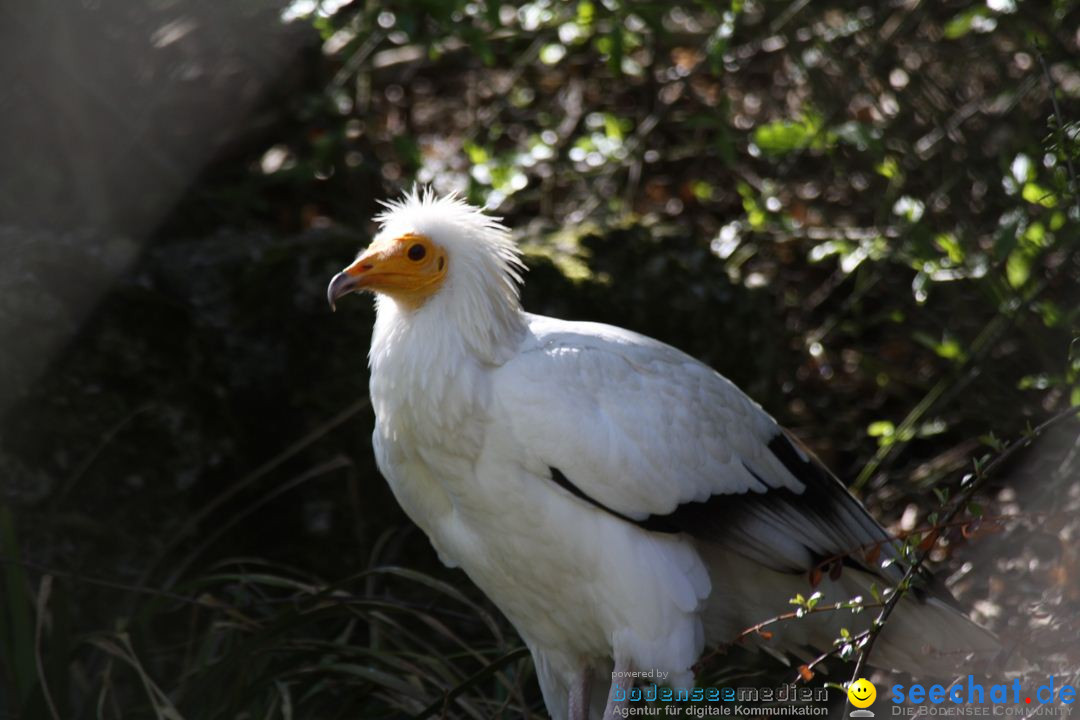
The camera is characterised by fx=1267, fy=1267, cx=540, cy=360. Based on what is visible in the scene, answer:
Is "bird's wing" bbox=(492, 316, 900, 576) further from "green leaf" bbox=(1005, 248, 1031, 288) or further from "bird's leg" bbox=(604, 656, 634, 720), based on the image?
"green leaf" bbox=(1005, 248, 1031, 288)

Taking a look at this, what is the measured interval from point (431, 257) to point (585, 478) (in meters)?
0.70

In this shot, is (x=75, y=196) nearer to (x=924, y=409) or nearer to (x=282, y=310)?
(x=282, y=310)

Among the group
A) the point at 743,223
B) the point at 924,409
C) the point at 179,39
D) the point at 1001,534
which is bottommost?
the point at 1001,534

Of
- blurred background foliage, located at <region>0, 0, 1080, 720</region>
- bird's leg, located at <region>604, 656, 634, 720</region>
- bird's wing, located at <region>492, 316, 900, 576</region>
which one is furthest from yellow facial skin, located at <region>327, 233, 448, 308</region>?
bird's leg, located at <region>604, 656, 634, 720</region>

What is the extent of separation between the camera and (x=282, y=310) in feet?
14.6

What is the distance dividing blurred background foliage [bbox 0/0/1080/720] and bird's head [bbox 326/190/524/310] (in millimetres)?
881

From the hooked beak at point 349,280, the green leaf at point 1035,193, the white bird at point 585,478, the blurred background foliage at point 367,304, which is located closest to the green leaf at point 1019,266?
the blurred background foliage at point 367,304

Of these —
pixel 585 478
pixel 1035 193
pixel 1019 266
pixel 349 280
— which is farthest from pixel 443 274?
pixel 1019 266

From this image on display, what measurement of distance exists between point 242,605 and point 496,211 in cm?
260

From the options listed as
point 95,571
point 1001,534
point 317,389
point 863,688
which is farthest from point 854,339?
point 95,571

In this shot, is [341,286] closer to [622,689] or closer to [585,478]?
[585,478]

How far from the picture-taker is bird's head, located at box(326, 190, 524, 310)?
10.2ft

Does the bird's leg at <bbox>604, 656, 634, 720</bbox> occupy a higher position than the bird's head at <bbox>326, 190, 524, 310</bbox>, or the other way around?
the bird's head at <bbox>326, 190, 524, 310</bbox>

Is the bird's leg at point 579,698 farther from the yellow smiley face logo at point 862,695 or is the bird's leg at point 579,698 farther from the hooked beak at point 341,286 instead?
the hooked beak at point 341,286
